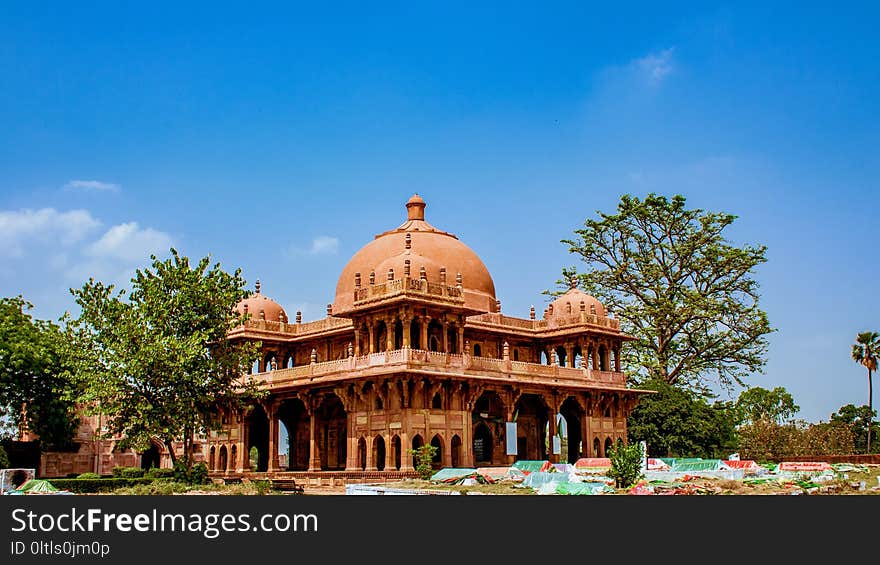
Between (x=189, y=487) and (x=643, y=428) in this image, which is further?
(x=643, y=428)

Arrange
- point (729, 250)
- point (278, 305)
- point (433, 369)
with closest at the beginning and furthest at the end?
point (433, 369) < point (278, 305) < point (729, 250)

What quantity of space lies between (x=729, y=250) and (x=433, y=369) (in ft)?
68.3

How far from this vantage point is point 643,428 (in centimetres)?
4788

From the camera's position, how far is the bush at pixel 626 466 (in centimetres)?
2831

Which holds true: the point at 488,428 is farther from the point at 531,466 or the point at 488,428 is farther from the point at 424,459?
the point at 424,459

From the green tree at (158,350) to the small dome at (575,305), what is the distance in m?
16.8

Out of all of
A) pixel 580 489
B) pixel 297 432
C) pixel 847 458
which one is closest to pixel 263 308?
pixel 297 432

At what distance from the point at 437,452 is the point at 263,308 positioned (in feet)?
41.9

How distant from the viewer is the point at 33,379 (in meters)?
39.1

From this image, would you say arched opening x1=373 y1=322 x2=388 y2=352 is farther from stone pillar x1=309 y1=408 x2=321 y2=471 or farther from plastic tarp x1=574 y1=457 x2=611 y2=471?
plastic tarp x1=574 y1=457 x2=611 y2=471

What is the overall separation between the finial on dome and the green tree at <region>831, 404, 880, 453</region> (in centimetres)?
3112

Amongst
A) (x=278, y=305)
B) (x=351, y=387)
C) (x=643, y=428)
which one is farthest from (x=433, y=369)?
(x=643, y=428)

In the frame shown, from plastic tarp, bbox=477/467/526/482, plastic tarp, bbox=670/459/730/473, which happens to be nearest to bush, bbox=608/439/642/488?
plastic tarp, bbox=477/467/526/482
